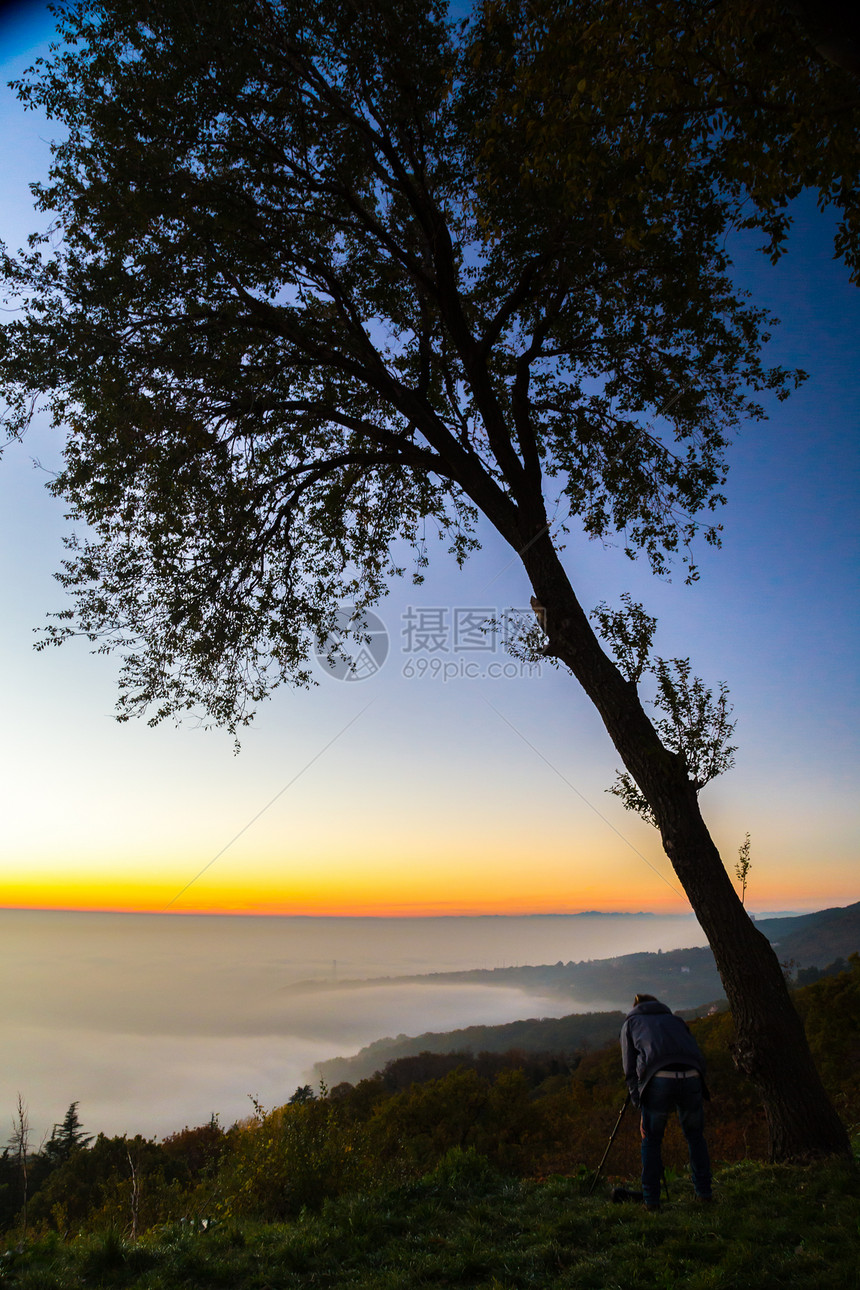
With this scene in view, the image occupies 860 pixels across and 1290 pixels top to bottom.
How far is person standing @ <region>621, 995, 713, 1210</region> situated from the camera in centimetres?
459

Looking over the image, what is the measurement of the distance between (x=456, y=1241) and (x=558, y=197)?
30.2ft

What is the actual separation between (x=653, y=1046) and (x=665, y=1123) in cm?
52

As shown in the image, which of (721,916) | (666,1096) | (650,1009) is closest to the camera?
(666,1096)

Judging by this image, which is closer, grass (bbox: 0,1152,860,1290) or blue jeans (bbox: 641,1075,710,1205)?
grass (bbox: 0,1152,860,1290)

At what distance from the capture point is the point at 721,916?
5520 mm

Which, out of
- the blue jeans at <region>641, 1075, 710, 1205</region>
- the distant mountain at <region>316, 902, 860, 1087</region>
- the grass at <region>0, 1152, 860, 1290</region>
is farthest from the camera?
the distant mountain at <region>316, 902, 860, 1087</region>

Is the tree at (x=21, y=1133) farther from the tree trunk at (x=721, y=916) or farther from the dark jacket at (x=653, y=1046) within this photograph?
the tree trunk at (x=721, y=916)

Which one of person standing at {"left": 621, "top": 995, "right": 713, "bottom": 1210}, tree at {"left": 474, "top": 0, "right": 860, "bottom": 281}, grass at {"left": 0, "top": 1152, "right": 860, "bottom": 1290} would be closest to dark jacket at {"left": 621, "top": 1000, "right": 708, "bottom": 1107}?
person standing at {"left": 621, "top": 995, "right": 713, "bottom": 1210}

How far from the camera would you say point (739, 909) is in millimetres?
5562

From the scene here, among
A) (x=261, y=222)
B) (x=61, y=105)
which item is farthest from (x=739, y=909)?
(x=61, y=105)

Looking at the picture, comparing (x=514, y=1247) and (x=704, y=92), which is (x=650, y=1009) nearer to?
(x=514, y=1247)

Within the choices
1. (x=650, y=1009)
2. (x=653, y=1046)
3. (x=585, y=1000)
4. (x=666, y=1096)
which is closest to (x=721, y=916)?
(x=650, y=1009)

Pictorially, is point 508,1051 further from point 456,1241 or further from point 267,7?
point 267,7

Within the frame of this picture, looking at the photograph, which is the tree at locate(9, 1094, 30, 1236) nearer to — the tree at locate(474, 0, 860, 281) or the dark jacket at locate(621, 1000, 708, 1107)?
the dark jacket at locate(621, 1000, 708, 1107)
